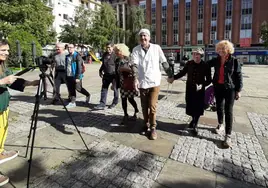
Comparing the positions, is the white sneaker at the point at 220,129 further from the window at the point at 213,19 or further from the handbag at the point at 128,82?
the window at the point at 213,19

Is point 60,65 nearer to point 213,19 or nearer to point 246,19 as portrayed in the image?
point 213,19

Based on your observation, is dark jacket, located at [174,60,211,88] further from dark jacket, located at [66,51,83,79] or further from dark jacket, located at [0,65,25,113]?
dark jacket, located at [66,51,83,79]

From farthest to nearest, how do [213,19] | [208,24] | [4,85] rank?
[208,24], [213,19], [4,85]

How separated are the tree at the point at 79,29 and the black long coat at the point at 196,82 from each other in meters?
34.8

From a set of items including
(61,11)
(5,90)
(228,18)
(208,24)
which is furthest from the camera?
(61,11)

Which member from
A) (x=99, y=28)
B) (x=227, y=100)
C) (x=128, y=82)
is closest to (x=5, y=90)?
(x=128, y=82)

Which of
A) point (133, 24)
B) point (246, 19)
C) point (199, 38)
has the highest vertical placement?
point (246, 19)

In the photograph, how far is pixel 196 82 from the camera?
12.2ft

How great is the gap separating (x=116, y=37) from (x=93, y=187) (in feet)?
123

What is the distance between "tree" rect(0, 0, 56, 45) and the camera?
21.5 metres

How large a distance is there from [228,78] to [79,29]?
121 ft

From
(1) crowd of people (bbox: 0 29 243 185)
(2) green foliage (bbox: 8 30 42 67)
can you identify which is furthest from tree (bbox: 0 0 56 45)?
(1) crowd of people (bbox: 0 29 243 185)

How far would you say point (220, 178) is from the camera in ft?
8.19

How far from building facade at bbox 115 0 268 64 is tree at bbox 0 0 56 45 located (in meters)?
30.3
